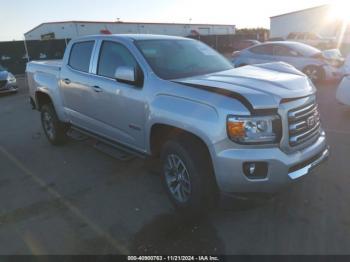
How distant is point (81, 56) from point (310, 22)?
35.9m

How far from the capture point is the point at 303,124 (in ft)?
10.4

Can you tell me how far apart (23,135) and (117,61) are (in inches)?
159

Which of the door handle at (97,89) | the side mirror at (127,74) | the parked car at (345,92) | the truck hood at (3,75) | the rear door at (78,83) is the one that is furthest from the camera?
the truck hood at (3,75)

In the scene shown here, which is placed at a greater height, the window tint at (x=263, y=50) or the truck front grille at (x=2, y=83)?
the window tint at (x=263, y=50)

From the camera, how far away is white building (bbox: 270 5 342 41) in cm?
3195

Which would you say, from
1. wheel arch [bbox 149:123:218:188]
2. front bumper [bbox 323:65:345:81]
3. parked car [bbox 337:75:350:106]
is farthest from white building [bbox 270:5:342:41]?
wheel arch [bbox 149:123:218:188]

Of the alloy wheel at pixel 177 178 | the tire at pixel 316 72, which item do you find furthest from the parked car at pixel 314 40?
the alloy wheel at pixel 177 178

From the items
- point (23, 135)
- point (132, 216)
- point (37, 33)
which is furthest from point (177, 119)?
point (37, 33)

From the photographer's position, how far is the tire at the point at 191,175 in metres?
3.16

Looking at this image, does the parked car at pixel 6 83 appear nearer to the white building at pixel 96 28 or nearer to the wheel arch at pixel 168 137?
the wheel arch at pixel 168 137

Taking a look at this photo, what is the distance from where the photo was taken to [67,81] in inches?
204

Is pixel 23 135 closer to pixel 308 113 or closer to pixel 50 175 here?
pixel 50 175

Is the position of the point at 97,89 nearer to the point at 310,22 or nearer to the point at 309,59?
the point at 309,59

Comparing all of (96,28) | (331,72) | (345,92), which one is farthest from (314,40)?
(96,28)
